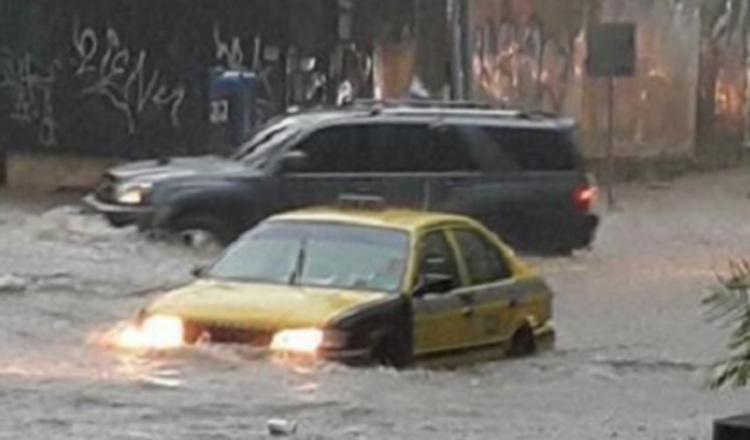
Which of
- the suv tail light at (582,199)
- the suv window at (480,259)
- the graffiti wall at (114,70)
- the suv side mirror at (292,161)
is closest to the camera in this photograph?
the suv window at (480,259)

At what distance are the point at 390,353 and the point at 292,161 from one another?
1143 centimetres

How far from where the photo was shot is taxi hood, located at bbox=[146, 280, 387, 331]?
52.0 feet

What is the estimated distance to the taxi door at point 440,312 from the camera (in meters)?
16.9

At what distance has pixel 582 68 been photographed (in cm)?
4322

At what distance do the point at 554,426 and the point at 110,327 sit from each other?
7189 millimetres

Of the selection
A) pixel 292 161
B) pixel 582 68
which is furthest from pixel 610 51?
pixel 292 161

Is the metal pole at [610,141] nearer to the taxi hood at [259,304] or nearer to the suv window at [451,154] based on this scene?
the suv window at [451,154]

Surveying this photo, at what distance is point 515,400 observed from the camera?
1591 centimetres

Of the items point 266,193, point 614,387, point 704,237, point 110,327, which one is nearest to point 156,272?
point 266,193

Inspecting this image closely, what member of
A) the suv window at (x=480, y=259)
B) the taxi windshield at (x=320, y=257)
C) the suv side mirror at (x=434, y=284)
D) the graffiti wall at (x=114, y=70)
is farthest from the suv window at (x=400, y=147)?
the suv side mirror at (x=434, y=284)

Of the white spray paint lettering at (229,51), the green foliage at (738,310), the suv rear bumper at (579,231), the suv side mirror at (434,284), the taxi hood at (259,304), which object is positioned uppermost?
the green foliage at (738,310)

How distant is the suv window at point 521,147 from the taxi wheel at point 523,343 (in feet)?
34.3

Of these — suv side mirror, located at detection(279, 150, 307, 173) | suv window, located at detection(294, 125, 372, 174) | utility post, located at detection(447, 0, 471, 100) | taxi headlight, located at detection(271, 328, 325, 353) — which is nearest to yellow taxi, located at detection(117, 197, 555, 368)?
taxi headlight, located at detection(271, 328, 325, 353)

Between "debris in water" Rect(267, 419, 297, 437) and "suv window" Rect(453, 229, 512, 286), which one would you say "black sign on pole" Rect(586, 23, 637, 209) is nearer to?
"suv window" Rect(453, 229, 512, 286)
